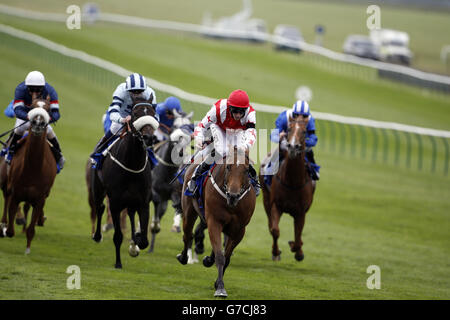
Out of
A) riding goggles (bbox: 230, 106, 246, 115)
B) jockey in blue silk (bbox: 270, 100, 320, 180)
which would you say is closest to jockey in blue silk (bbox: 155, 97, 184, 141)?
jockey in blue silk (bbox: 270, 100, 320, 180)

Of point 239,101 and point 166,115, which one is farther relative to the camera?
point 166,115

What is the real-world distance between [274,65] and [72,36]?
424 inches

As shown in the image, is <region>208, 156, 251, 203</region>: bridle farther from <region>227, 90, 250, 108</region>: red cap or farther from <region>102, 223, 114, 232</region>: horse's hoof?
<region>102, 223, 114, 232</region>: horse's hoof

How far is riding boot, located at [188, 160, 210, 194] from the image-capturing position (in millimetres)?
10484

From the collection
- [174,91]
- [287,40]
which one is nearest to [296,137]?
[174,91]

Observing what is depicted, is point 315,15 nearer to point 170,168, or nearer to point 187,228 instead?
point 170,168

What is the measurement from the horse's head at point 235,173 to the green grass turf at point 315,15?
43856 millimetres

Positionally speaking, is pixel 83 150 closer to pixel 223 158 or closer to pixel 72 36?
pixel 223 158

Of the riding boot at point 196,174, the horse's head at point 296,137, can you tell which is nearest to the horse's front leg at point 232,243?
the riding boot at point 196,174

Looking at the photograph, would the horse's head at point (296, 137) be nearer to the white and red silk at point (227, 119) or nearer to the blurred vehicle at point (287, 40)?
the white and red silk at point (227, 119)

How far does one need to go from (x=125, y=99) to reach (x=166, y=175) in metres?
2.64

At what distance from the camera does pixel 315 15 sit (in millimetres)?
75062

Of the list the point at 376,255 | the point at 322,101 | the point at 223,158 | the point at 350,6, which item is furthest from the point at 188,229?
the point at 350,6

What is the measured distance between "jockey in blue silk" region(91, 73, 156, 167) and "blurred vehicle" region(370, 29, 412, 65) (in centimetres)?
3790
